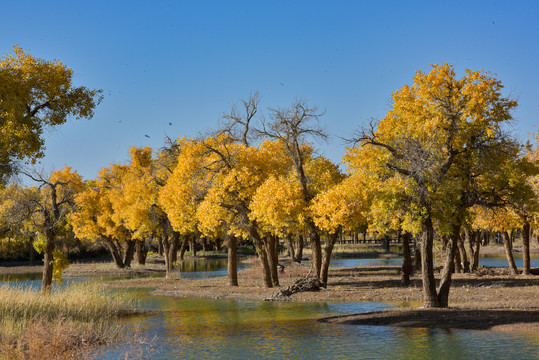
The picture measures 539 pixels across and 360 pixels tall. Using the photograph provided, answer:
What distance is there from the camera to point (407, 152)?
24.0 metres

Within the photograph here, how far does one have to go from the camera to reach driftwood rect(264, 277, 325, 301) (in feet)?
107

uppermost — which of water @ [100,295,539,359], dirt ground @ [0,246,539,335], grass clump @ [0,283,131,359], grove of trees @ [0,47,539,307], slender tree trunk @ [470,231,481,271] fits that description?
grove of trees @ [0,47,539,307]

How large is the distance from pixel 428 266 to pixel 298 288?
11.3m

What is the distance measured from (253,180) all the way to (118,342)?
56.4ft

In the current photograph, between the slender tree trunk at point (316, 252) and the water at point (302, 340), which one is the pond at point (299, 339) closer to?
the water at point (302, 340)

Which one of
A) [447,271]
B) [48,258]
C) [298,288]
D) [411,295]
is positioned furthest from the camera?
[298,288]

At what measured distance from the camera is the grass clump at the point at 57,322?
1502cm

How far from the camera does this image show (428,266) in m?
24.8

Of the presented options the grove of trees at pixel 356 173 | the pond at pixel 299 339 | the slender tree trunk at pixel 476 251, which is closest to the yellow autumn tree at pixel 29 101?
the grove of trees at pixel 356 173

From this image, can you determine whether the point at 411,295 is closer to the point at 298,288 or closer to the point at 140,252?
the point at 298,288

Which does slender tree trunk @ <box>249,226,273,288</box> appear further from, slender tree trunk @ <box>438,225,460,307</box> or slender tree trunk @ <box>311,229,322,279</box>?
slender tree trunk @ <box>438,225,460,307</box>

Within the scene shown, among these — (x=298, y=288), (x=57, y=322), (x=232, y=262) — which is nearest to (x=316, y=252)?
(x=298, y=288)

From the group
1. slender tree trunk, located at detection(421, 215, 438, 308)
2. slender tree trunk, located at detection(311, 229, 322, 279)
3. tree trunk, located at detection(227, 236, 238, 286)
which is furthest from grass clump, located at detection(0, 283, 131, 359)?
slender tree trunk, located at detection(311, 229, 322, 279)

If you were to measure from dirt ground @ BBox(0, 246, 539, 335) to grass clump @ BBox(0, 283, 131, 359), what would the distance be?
1023cm
